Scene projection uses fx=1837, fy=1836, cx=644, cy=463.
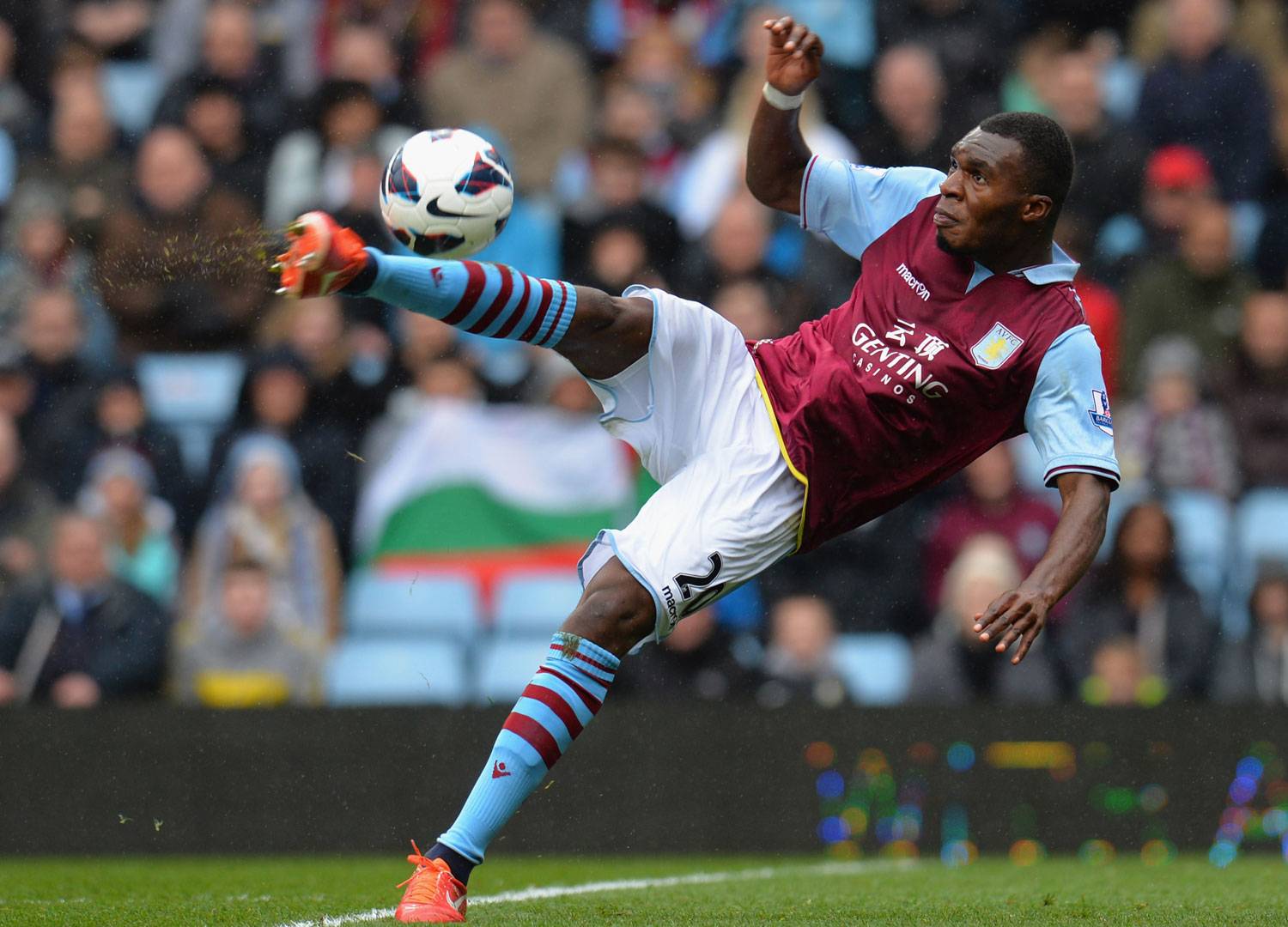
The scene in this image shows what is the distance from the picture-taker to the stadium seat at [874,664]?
9.47 metres

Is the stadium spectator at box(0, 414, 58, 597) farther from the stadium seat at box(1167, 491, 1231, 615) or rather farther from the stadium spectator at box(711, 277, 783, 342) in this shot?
the stadium seat at box(1167, 491, 1231, 615)

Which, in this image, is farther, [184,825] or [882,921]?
[184,825]

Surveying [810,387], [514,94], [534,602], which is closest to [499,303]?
[810,387]

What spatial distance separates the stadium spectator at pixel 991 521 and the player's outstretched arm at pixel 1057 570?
4.24 m

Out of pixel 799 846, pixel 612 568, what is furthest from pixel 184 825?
pixel 612 568

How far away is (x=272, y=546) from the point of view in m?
9.47

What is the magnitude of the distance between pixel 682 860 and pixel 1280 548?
3.72 m

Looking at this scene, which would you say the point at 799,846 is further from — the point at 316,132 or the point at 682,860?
the point at 316,132

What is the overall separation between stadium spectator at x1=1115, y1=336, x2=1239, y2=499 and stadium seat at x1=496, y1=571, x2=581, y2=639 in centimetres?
301

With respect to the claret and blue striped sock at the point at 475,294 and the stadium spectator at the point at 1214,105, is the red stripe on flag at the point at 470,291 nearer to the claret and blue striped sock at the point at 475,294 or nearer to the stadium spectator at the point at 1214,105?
the claret and blue striped sock at the point at 475,294

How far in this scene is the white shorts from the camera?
532 centimetres

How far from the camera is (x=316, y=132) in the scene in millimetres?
11242

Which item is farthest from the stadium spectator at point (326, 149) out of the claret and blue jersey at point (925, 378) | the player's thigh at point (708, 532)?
the player's thigh at point (708, 532)

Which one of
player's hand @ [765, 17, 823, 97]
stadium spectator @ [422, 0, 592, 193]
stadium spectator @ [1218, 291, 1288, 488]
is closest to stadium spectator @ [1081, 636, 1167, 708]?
stadium spectator @ [1218, 291, 1288, 488]
